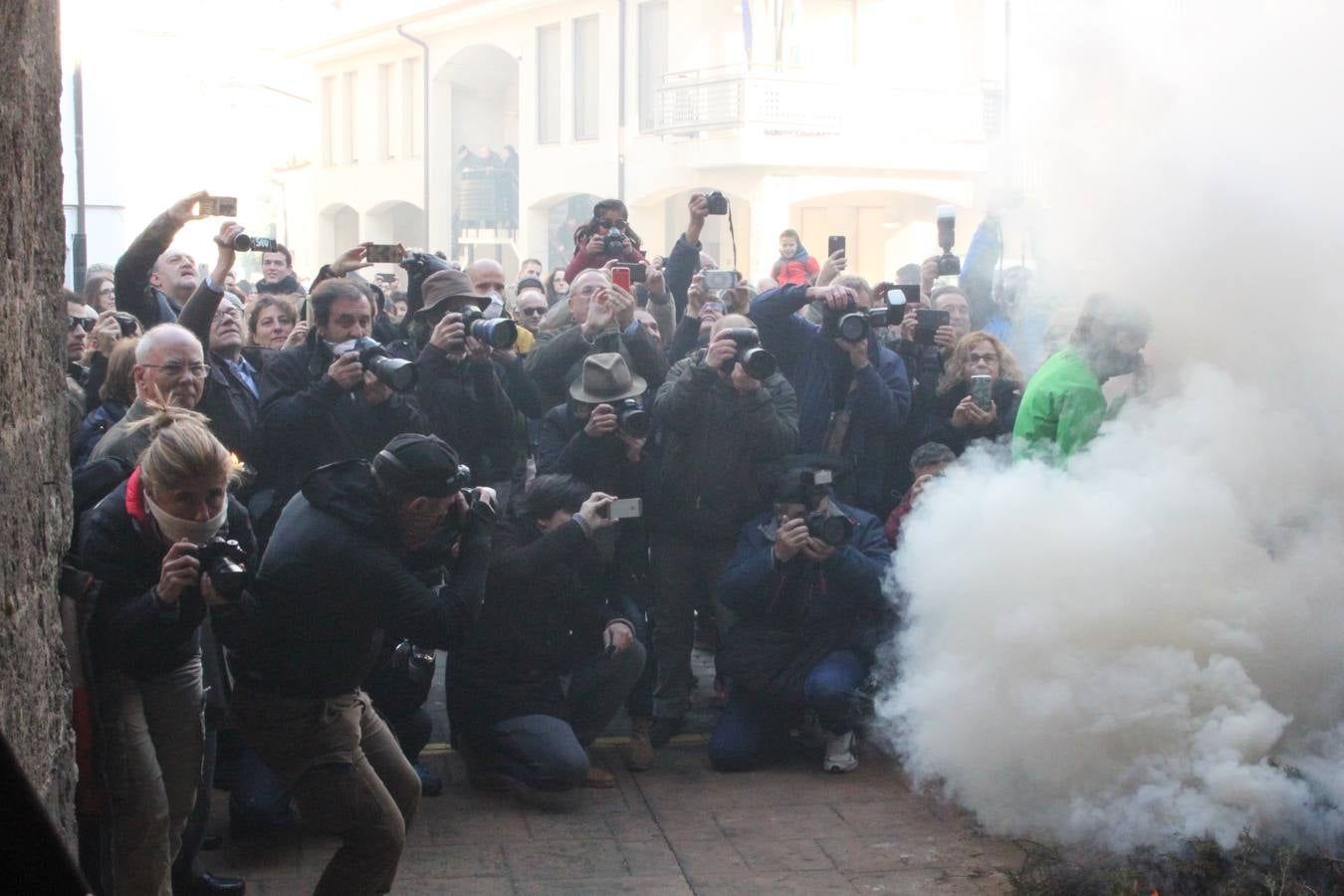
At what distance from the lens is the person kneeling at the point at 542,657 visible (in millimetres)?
5582

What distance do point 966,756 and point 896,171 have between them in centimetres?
1684

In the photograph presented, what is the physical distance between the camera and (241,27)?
32.6 meters

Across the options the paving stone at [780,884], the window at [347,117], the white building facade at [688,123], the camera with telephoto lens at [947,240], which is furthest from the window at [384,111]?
the paving stone at [780,884]

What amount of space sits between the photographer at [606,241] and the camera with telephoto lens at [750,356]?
154 centimetres

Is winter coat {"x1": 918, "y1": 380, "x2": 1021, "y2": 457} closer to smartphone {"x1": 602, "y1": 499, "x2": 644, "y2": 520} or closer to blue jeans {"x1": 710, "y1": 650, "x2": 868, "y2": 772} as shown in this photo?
blue jeans {"x1": 710, "y1": 650, "x2": 868, "y2": 772}

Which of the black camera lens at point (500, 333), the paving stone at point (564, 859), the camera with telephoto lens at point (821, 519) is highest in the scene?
the black camera lens at point (500, 333)

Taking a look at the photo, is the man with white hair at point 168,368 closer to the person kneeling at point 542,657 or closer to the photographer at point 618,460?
the person kneeling at point 542,657

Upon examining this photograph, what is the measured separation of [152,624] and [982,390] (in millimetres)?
4118

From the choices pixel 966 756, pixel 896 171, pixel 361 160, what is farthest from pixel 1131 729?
pixel 361 160

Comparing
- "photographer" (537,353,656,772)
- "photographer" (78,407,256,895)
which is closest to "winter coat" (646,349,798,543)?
"photographer" (537,353,656,772)

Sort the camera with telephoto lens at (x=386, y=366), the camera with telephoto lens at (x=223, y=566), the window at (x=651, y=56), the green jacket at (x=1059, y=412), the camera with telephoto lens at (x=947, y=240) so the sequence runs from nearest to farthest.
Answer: the camera with telephoto lens at (x=223, y=566)
the camera with telephoto lens at (x=386, y=366)
the green jacket at (x=1059, y=412)
the camera with telephoto lens at (x=947, y=240)
the window at (x=651, y=56)

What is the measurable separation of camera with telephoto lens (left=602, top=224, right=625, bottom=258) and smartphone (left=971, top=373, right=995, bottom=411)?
210cm

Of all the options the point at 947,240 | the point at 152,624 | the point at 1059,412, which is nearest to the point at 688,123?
the point at 947,240

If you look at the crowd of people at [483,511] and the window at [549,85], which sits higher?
the window at [549,85]
